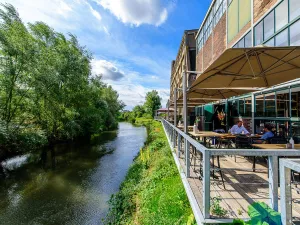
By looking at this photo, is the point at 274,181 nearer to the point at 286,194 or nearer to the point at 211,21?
the point at 286,194

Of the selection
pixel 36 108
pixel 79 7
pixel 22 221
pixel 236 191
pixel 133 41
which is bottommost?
pixel 22 221

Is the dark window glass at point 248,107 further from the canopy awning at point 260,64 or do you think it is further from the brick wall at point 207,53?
the brick wall at point 207,53

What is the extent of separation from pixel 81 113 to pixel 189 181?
18340 mm

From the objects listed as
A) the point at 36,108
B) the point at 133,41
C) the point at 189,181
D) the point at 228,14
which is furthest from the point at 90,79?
the point at 189,181

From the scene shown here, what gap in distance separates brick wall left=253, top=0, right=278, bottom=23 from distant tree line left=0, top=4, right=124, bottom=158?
13.2m

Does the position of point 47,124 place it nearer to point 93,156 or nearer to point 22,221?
point 93,156

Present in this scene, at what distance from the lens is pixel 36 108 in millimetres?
14602

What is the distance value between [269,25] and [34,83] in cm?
1406

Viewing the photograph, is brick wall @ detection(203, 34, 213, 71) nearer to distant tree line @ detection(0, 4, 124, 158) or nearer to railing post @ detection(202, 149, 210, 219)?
distant tree line @ detection(0, 4, 124, 158)

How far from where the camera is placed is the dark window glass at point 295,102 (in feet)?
20.2

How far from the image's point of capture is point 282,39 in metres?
6.54

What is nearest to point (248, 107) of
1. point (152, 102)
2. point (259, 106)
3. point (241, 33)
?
point (259, 106)

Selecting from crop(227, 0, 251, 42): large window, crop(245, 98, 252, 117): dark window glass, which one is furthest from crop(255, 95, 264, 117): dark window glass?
crop(227, 0, 251, 42): large window

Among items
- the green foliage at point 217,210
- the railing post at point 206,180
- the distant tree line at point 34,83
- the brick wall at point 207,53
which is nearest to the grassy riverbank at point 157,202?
the green foliage at point 217,210
